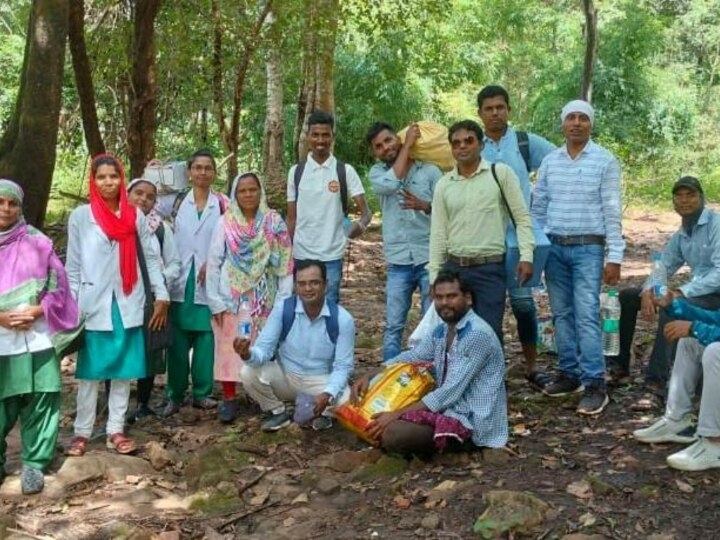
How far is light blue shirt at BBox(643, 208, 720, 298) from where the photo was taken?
5.56m

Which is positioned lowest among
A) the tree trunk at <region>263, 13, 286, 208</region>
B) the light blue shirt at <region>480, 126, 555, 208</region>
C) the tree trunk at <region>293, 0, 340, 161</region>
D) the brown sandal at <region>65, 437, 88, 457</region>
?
the brown sandal at <region>65, 437, 88, 457</region>

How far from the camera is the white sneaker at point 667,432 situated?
5.06 meters

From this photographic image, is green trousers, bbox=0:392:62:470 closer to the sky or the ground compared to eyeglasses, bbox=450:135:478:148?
closer to the ground

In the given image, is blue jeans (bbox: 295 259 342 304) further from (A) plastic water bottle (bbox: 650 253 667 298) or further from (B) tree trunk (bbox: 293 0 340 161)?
(B) tree trunk (bbox: 293 0 340 161)

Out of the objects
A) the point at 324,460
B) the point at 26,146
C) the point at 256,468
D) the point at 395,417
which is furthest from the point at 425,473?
the point at 26,146

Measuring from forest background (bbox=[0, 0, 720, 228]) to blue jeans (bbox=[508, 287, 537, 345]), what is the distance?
4.15 meters

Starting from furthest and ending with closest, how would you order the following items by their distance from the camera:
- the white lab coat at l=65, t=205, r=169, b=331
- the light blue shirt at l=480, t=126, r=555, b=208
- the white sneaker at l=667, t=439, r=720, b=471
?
1. the light blue shirt at l=480, t=126, r=555, b=208
2. the white lab coat at l=65, t=205, r=169, b=331
3. the white sneaker at l=667, t=439, r=720, b=471

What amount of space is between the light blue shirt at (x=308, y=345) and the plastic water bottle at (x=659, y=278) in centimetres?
201

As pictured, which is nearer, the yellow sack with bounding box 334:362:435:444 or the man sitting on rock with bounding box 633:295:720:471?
the man sitting on rock with bounding box 633:295:720:471

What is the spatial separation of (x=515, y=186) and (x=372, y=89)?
52.0ft

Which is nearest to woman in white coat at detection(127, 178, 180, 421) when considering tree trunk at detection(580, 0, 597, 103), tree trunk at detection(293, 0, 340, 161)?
tree trunk at detection(293, 0, 340, 161)

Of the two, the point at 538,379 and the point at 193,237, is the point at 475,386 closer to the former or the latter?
the point at 538,379

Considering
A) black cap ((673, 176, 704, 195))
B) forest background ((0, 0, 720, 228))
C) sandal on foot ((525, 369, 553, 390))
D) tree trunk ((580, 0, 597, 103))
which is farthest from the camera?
tree trunk ((580, 0, 597, 103))

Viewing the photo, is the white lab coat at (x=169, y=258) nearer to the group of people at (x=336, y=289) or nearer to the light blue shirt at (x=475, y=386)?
the group of people at (x=336, y=289)
